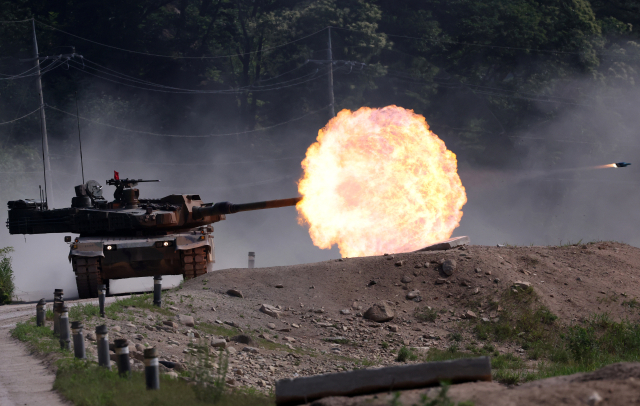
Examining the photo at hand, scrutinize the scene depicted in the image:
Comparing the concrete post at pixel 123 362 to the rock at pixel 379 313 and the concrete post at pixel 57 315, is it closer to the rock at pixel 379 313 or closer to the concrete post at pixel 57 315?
the concrete post at pixel 57 315

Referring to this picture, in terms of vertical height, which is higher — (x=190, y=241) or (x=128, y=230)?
(x=128, y=230)

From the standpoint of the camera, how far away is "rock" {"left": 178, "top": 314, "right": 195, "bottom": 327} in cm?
1368

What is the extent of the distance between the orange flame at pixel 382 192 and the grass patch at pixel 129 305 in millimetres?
7370

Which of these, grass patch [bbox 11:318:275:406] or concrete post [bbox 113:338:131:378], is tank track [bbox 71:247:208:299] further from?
concrete post [bbox 113:338:131:378]

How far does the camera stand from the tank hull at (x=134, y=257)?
18.2 metres

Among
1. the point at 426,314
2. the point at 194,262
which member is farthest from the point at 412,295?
the point at 194,262

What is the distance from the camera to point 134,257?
18547 millimetres

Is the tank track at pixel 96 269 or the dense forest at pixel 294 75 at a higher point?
the dense forest at pixel 294 75

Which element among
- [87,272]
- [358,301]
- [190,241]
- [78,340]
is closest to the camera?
[78,340]

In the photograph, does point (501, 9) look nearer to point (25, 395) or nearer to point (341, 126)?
point (341, 126)

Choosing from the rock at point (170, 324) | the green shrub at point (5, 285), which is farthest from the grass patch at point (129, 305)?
the green shrub at point (5, 285)

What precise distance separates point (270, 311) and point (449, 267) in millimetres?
4630

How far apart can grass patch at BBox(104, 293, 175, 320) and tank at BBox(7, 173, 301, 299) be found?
3252mm

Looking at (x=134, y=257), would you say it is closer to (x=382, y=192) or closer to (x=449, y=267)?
(x=382, y=192)
